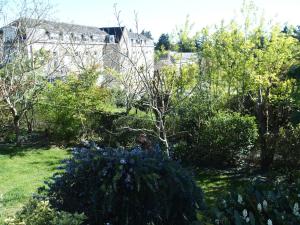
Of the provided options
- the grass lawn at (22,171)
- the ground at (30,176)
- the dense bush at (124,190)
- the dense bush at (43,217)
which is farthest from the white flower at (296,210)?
the grass lawn at (22,171)

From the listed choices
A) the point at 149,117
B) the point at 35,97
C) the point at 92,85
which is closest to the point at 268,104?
the point at 149,117

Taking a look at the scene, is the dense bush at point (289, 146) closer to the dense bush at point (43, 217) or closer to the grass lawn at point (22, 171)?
the grass lawn at point (22, 171)

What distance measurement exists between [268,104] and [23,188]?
6240 millimetres

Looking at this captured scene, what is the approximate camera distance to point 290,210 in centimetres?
331

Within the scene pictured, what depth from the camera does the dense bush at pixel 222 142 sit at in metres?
8.99

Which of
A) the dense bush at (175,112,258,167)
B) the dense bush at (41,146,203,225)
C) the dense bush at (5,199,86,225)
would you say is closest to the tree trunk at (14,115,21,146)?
the dense bush at (175,112,258,167)

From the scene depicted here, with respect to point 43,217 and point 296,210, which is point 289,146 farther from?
point 43,217

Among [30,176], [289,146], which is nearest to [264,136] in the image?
[289,146]

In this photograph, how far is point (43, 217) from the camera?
4094 mm

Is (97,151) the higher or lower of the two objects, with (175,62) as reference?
lower

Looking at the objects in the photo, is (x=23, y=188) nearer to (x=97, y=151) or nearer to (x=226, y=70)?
(x=97, y=151)

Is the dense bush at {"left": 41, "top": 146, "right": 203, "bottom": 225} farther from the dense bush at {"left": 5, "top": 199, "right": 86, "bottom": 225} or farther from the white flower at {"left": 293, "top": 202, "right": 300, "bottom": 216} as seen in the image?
the white flower at {"left": 293, "top": 202, "right": 300, "bottom": 216}

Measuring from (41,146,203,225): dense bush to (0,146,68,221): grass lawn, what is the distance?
7.65ft

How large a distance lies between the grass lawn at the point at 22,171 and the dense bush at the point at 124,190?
2.33 metres
